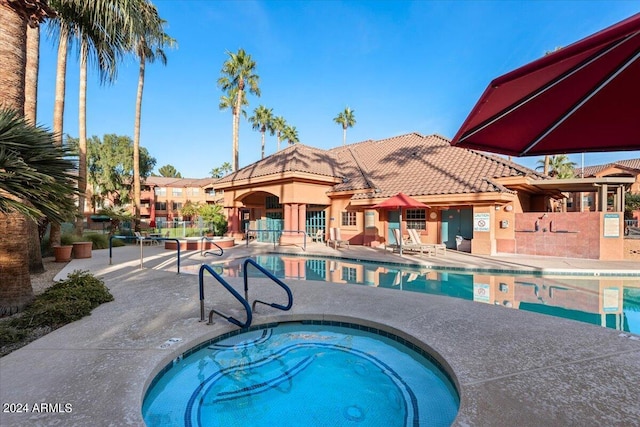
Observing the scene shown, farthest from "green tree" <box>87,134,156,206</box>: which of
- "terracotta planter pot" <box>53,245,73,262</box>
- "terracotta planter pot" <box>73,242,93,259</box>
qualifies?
"terracotta planter pot" <box>53,245,73,262</box>

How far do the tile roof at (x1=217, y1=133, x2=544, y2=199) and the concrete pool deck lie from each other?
1083cm

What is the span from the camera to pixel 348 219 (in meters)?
19.9

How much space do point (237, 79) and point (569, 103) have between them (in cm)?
3064

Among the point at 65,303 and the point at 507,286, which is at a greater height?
the point at 65,303

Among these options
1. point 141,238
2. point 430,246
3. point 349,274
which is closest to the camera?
point 141,238

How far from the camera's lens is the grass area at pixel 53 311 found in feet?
14.5

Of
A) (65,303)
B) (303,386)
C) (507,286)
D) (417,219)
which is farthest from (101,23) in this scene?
(417,219)

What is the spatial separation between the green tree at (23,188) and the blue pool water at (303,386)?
2.96m

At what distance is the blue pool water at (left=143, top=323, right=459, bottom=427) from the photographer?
3.37 meters

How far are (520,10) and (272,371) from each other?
16.0 meters

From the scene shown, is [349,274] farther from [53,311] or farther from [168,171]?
[168,171]

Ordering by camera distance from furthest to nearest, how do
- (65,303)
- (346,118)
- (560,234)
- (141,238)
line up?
(346,118), (560,234), (141,238), (65,303)

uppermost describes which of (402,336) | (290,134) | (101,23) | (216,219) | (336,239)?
(290,134)

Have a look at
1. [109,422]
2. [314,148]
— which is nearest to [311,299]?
[109,422]
